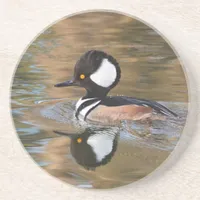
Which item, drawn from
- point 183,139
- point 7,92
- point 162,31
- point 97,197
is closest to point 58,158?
point 97,197

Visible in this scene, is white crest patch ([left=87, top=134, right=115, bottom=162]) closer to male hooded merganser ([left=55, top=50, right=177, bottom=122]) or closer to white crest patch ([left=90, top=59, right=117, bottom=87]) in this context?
male hooded merganser ([left=55, top=50, right=177, bottom=122])

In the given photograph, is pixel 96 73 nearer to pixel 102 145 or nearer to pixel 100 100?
pixel 100 100

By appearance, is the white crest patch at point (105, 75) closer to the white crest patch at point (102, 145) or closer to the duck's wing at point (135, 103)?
the duck's wing at point (135, 103)

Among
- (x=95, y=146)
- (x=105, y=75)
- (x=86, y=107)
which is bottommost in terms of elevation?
(x=95, y=146)

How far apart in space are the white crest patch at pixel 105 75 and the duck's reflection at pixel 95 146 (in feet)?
0.50

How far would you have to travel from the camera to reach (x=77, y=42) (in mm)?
1355

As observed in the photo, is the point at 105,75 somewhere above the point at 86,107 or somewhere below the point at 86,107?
above

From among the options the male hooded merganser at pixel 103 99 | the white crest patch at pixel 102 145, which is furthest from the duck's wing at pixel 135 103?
the white crest patch at pixel 102 145

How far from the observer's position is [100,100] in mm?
1343

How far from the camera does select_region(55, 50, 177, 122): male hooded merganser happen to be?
4.32 feet

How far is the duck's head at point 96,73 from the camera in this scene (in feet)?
4.36

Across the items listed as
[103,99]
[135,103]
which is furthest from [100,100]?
[135,103]

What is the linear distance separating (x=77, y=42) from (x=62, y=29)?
0.23 ft

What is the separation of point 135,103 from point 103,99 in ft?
0.35
